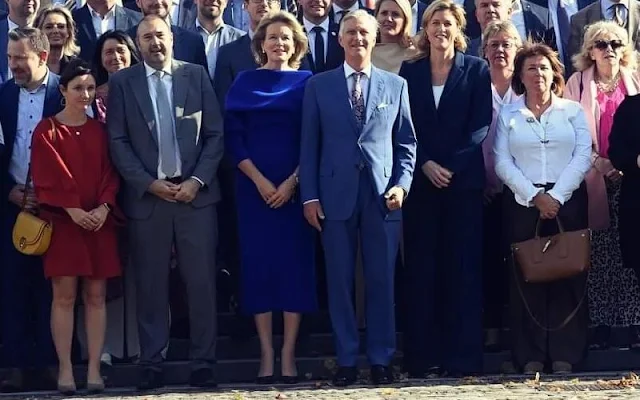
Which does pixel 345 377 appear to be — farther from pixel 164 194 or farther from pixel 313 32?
pixel 313 32

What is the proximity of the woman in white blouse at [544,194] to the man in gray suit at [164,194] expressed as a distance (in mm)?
2019

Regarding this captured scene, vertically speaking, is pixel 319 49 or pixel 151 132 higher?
pixel 319 49

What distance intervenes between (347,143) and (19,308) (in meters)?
2.51

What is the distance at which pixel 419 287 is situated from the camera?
380 inches

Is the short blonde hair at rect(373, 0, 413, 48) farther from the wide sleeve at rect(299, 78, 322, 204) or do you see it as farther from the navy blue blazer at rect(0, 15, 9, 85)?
the navy blue blazer at rect(0, 15, 9, 85)

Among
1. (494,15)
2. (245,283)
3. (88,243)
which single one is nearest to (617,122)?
(494,15)

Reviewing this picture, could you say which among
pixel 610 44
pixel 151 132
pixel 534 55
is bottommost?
pixel 151 132

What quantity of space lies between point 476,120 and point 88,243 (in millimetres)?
2717

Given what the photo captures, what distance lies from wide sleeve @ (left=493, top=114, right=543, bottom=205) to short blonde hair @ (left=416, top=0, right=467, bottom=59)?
0.59 metres

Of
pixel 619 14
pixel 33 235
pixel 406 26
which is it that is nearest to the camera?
pixel 33 235

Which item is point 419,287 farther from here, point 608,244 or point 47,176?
point 47,176

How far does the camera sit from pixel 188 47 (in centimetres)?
1051

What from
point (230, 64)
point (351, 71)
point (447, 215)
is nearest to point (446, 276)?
point (447, 215)

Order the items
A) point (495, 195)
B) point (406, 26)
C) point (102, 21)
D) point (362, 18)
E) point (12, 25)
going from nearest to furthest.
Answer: point (362, 18), point (495, 195), point (406, 26), point (102, 21), point (12, 25)
